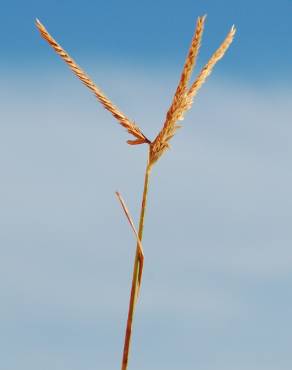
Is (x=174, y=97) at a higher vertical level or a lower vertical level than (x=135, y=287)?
higher

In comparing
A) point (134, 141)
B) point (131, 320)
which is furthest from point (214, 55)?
point (131, 320)

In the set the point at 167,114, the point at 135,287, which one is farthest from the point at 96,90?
the point at 135,287

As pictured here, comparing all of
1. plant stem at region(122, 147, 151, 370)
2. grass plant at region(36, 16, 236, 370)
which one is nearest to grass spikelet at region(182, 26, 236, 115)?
grass plant at region(36, 16, 236, 370)

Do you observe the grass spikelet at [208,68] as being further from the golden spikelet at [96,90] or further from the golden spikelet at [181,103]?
the golden spikelet at [96,90]

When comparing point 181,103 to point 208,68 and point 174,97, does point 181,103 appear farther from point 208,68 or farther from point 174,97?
point 208,68

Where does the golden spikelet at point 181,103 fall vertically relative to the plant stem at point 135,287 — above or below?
above

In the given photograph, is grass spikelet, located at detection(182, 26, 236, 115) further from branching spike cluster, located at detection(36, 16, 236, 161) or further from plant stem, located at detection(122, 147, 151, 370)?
plant stem, located at detection(122, 147, 151, 370)

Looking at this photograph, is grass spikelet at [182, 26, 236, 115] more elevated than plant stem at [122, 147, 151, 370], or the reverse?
grass spikelet at [182, 26, 236, 115]

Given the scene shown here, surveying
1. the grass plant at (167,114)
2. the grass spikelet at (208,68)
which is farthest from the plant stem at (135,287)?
the grass spikelet at (208,68)
